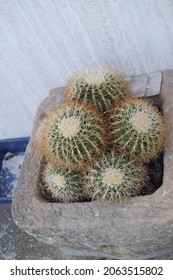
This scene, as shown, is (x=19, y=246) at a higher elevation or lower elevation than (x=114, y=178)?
lower

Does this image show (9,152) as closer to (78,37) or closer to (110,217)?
(78,37)

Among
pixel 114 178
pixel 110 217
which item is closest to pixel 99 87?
pixel 114 178

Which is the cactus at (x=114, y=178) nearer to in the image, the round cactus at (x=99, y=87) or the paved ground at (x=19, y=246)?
the round cactus at (x=99, y=87)

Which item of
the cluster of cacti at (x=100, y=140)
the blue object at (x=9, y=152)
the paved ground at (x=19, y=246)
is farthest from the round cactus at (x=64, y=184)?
the blue object at (x=9, y=152)

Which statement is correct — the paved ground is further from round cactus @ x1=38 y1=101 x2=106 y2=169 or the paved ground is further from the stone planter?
round cactus @ x1=38 y1=101 x2=106 y2=169

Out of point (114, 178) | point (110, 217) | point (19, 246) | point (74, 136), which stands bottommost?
point (19, 246)

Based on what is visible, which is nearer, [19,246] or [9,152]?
[19,246]
